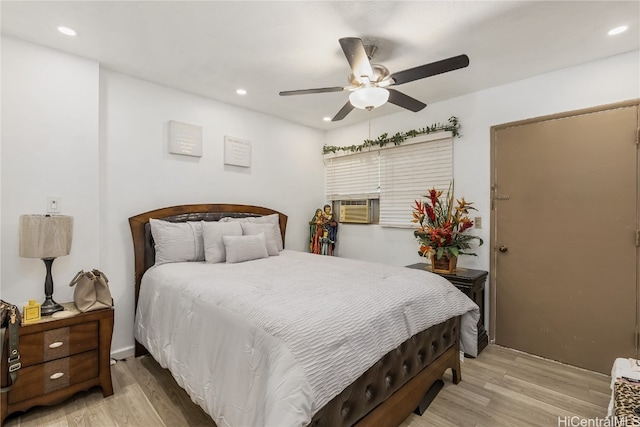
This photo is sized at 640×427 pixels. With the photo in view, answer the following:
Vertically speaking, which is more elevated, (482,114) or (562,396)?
(482,114)

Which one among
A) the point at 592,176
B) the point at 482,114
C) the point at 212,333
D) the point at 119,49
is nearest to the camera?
the point at 212,333

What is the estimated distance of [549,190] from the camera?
277 centimetres

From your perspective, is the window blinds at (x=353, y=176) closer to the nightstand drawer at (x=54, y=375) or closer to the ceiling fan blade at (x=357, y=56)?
the ceiling fan blade at (x=357, y=56)

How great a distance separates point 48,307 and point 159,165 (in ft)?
4.93

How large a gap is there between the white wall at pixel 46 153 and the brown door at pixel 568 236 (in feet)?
12.2

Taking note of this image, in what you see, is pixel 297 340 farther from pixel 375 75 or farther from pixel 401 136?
pixel 401 136

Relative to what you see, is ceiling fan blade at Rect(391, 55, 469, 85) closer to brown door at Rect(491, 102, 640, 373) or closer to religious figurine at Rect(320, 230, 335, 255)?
brown door at Rect(491, 102, 640, 373)

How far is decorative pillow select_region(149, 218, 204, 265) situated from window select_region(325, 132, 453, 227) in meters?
2.22

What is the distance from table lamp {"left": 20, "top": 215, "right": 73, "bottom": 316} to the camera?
6.56 ft

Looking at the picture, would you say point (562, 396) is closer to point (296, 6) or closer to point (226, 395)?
point (226, 395)

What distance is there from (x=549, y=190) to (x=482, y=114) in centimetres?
100

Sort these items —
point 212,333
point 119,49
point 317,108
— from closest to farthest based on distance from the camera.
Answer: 1. point 212,333
2. point 119,49
3. point 317,108

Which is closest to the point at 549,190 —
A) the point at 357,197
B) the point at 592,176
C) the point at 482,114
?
the point at 592,176

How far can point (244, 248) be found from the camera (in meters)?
2.94
